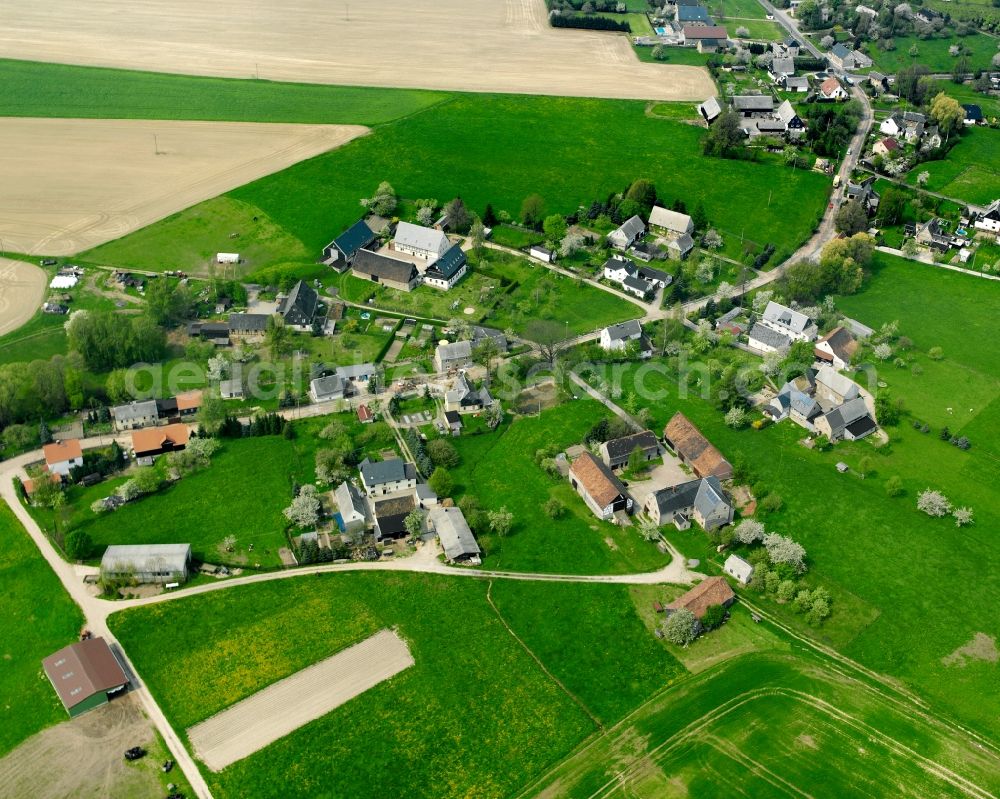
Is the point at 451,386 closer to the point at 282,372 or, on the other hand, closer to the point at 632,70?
the point at 282,372

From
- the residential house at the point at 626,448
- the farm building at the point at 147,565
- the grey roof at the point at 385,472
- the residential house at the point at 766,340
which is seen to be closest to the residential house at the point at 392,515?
the grey roof at the point at 385,472

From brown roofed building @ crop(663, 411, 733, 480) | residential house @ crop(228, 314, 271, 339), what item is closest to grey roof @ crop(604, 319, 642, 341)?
brown roofed building @ crop(663, 411, 733, 480)

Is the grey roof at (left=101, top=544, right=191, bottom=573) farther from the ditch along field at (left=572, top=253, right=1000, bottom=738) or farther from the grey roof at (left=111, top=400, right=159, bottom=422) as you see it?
the ditch along field at (left=572, top=253, right=1000, bottom=738)

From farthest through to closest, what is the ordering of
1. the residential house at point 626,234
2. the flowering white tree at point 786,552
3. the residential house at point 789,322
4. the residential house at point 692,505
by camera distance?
the residential house at point 626,234 → the residential house at point 789,322 → the residential house at point 692,505 → the flowering white tree at point 786,552

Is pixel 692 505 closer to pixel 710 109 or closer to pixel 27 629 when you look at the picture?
pixel 27 629

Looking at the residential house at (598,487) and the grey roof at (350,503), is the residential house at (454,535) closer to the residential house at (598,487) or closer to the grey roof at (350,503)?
the grey roof at (350,503)

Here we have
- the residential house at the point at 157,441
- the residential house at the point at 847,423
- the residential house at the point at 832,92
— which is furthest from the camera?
the residential house at the point at 832,92

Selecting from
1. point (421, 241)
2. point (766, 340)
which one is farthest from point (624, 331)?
point (421, 241)

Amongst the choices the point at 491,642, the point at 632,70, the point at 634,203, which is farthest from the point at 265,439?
the point at 632,70
